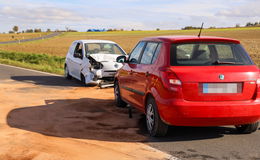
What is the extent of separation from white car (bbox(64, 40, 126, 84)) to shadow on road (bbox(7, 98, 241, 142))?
3130 mm

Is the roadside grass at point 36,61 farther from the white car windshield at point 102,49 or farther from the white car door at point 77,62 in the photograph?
the white car windshield at point 102,49

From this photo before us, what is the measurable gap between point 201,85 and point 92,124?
2447 millimetres

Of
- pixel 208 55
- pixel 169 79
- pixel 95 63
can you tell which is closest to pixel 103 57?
pixel 95 63

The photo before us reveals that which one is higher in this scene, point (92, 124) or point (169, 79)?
point (169, 79)

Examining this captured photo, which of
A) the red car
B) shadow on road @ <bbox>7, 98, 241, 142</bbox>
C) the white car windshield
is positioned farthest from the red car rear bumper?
the white car windshield

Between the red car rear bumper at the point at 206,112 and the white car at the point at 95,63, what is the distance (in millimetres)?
6706

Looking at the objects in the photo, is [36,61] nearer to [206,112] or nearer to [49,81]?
[49,81]

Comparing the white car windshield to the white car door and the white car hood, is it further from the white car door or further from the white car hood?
the white car hood

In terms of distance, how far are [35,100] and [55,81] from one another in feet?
14.9

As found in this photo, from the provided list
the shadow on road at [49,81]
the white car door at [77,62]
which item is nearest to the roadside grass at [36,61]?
the shadow on road at [49,81]

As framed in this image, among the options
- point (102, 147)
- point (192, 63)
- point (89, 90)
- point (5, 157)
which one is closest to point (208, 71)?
point (192, 63)

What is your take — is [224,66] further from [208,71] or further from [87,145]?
[87,145]

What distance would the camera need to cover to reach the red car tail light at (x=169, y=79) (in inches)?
239

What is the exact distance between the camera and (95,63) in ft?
42.4
